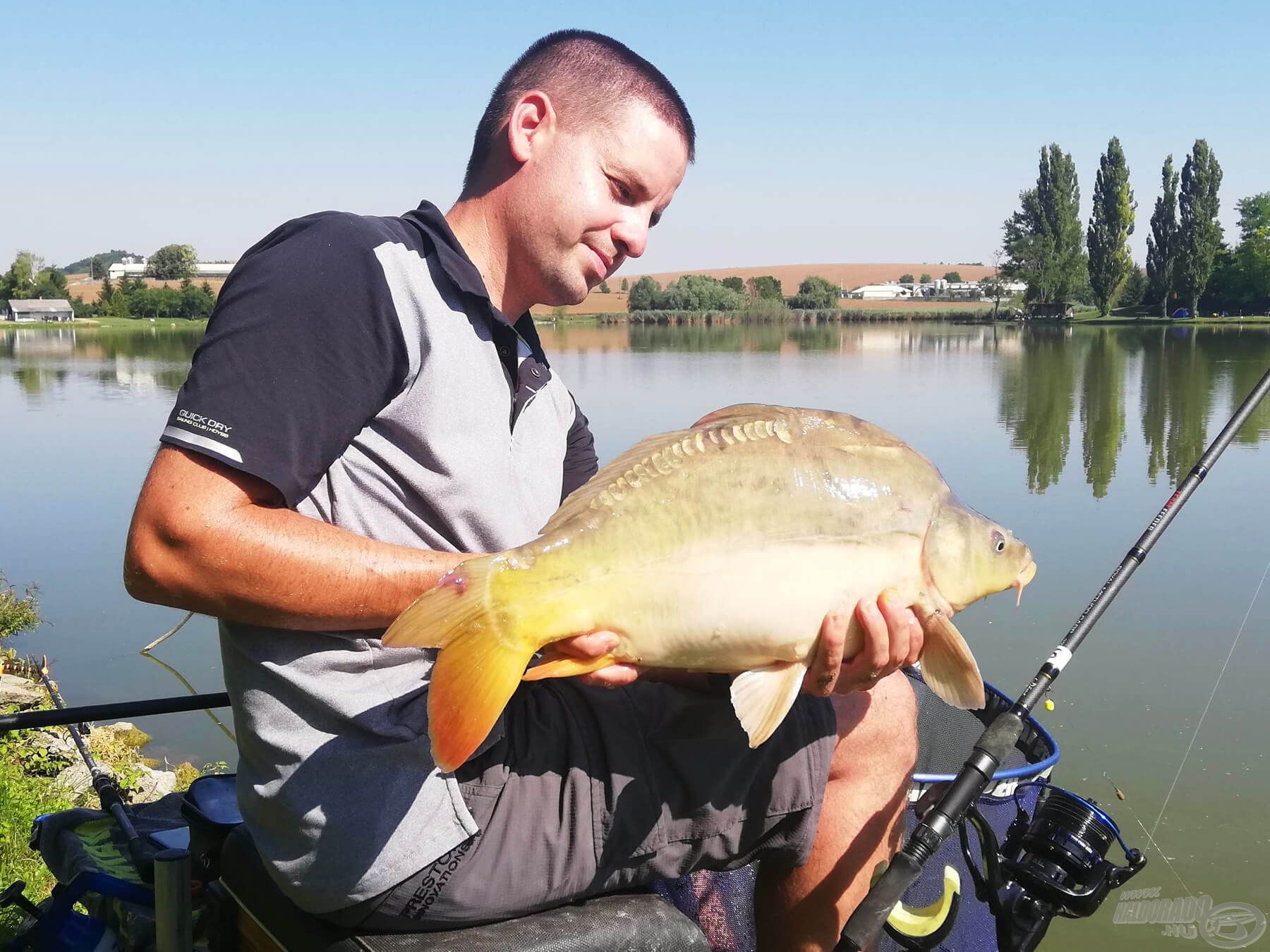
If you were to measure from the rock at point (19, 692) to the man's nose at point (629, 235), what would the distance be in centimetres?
371

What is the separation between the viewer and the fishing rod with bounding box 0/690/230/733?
6.56 feet

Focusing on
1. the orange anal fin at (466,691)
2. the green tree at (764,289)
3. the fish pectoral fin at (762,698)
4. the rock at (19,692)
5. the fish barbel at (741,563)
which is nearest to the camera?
the orange anal fin at (466,691)

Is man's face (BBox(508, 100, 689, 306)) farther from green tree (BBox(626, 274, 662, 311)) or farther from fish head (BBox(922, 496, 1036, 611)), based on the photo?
green tree (BBox(626, 274, 662, 311))

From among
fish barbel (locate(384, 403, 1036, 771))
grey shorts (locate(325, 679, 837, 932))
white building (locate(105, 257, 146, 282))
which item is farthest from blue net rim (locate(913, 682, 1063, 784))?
white building (locate(105, 257, 146, 282))

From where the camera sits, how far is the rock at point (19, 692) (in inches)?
180

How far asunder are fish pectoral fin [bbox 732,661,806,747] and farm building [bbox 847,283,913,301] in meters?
74.1

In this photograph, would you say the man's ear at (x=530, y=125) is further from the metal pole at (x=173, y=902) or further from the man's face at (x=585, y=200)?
Result: the metal pole at (x=173, y=902)

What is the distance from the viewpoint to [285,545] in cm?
134

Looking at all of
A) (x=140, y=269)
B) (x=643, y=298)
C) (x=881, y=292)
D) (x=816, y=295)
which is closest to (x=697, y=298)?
(x=643, y=298)

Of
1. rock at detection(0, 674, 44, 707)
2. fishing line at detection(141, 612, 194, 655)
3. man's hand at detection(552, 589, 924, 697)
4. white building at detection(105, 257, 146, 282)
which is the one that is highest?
white building at detection(105, 257, 146, 282)

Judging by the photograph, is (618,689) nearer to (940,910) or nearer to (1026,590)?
(940,910)

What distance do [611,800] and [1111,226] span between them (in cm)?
5354

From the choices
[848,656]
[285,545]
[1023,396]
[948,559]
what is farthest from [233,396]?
[1023,396]

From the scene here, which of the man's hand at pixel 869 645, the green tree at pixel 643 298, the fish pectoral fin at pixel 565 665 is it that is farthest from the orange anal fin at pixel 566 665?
the green tree at pixel 643 298
